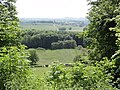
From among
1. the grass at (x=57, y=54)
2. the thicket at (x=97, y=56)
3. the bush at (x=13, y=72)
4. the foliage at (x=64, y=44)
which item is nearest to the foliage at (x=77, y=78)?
the thicket at (x=97, y=56)

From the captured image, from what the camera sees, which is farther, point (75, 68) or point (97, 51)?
point (97, 51)

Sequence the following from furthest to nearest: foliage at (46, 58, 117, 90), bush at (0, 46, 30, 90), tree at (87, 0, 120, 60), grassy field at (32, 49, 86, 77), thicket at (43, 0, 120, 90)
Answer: grassy field at (32, 49, 86, 77), tree at (87, 0, 120, 60), thicket at (43, 0, 120, 90), foliage at (46, 58, 117, 90), bush at (0, 46, 30, 90)

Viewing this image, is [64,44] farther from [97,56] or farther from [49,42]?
[97,56]

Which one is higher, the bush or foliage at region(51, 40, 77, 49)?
the bush

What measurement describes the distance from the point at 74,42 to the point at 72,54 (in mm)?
10195

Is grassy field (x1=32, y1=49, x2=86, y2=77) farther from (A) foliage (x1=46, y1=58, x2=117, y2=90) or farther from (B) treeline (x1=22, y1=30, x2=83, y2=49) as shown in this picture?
(A) foliage (x1=46, y1=58, x2=117, y2=90)

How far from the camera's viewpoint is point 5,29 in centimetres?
978

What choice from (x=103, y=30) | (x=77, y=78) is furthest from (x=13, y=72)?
(x=103, y=30)

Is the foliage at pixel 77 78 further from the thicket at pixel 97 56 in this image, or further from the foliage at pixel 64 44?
the foliage at pixel 64 44

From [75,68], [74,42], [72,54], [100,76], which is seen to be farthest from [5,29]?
[74,42]

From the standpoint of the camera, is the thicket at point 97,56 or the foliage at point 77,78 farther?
the thicket at point 97,56

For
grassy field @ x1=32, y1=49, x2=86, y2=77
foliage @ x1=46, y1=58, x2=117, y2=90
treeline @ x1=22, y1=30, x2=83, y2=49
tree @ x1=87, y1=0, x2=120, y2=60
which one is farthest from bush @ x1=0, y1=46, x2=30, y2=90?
treeline @ x1=22, y1=30, x2=83, y2=49

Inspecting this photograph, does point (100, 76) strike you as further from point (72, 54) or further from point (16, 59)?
point (72, 54)

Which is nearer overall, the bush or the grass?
the bush
